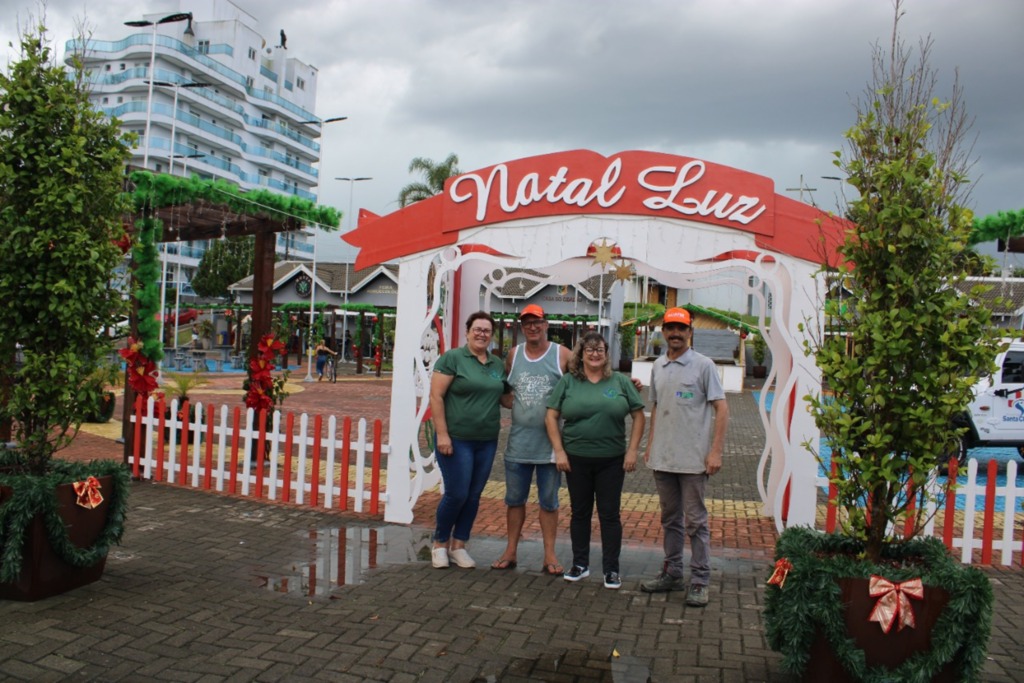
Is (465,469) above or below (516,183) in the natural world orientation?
below

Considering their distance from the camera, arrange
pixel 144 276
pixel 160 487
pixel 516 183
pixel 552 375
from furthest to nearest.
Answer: pixel 144 276
pixel 160 487
pixel 516 183
pixel 552 375

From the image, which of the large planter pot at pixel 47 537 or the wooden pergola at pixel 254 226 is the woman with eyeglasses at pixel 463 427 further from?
the wooden pergola at pixel 254 226

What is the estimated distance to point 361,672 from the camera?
395 centimetres

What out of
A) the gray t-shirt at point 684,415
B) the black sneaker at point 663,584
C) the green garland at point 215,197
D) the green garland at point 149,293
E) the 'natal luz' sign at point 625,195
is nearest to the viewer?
the gray t-shirt at point 684,415

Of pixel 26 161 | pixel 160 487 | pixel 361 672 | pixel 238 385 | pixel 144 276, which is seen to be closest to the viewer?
pixel 361 672

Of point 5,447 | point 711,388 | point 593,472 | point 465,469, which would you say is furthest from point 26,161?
point 711,388

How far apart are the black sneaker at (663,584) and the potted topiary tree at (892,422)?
1472 millimetres

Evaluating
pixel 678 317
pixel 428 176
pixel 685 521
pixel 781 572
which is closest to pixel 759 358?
pixel 428 176

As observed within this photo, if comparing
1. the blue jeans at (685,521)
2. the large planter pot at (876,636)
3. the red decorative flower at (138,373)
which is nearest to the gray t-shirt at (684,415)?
the blue jeans at (685,521)

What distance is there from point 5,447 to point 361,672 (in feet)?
10.0

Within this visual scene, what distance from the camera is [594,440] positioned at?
5254 mm

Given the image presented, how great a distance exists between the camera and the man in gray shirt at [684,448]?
5.14 metres

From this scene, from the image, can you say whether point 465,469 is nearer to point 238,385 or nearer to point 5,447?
point 5,447

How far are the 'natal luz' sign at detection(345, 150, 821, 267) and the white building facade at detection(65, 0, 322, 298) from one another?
5651cm
